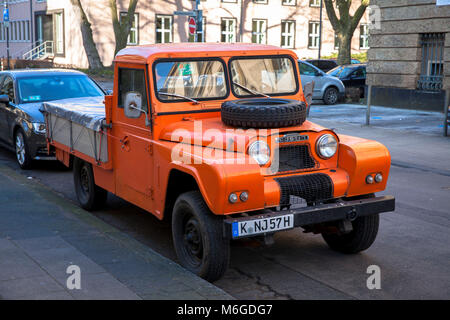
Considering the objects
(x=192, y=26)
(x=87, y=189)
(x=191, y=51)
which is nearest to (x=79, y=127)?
(x=87, y=189)

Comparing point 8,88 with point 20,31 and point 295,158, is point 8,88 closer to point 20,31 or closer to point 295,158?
point 295,158

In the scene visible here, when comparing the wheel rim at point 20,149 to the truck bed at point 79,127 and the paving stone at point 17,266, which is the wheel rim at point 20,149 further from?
the paving stone at point 17,266

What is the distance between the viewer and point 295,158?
218 inches

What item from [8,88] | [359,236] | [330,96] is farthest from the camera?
[330,96]

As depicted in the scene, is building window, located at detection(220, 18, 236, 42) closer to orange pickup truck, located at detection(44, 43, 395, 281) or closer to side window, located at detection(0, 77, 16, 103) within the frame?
side window, located at detection(0, 77, 16, 103)

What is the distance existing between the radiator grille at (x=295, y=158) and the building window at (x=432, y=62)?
599 inches

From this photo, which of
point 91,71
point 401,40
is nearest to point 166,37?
point 91,71

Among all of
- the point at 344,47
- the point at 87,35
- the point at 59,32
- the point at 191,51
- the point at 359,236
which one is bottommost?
the point at 359,236

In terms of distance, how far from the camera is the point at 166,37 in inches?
1726

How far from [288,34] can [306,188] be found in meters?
45.0

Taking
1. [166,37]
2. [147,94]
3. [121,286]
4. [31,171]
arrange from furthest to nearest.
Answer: [166,37]
[31,171]
[147,94]
[121,286]

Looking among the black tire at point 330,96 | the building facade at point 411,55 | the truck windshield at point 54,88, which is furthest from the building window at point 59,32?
the truck windshield at point 54,88
